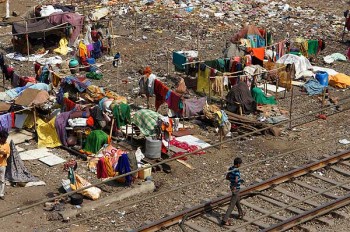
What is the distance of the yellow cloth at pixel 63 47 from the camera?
24.0m

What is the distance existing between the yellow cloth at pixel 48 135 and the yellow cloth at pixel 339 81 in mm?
8750

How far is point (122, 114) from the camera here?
1620 cm

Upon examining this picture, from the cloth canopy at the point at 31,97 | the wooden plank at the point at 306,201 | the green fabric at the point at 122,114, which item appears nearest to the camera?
the wooden plank at the point at 306,201

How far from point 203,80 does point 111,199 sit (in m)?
6.87

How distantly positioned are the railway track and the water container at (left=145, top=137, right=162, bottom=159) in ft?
7.70

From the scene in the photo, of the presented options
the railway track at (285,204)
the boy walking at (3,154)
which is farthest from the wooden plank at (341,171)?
the boy walking at (3,154)

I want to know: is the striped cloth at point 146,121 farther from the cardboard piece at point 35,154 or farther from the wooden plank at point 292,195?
the wooden plank at point 292,195

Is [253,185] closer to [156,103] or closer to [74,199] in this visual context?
[74,199]

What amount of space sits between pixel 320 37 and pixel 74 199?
15.8 meters

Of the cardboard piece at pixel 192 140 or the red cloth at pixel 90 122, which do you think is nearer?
the red cloth at pixel 90 122

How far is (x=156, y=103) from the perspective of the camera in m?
18.2

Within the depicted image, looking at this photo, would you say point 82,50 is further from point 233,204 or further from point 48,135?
point 233,204

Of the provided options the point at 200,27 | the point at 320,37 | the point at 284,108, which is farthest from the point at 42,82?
the point at 320,37

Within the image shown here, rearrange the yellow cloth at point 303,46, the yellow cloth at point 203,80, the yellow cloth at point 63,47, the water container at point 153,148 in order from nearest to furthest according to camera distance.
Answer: the water container at point 153,148 < the yellow cloth at point 203,80 < the yellow cloth at point 303,46 < the yellow cloth at point 63,47
